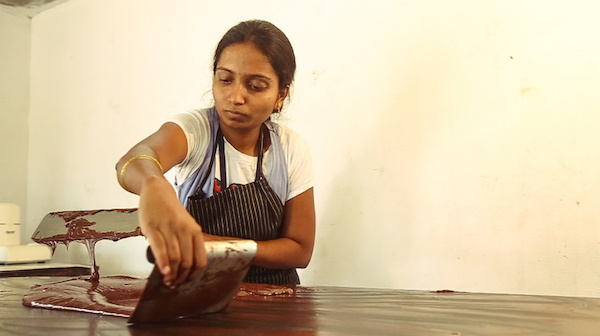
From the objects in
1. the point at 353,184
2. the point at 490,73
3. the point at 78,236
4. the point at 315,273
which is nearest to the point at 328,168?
the point at 353,184

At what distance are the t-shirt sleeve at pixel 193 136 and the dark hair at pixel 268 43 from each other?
0.49ft

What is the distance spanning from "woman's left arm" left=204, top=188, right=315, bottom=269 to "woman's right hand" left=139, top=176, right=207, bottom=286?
28.5 inches

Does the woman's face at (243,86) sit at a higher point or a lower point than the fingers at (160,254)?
higher

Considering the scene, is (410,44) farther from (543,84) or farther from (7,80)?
(7,80)

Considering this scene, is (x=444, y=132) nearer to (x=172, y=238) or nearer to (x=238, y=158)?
(x=238, y=158)

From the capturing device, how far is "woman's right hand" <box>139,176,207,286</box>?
67 centimetres

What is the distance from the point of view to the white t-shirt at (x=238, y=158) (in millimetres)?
1372

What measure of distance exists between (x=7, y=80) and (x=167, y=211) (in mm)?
2849

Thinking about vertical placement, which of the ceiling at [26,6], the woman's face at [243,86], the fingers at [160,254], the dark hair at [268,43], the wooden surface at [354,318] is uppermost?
the ceiling at [26,6]

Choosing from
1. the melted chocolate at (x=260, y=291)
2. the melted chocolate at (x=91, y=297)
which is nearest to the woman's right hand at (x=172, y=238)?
the melted chocolate at (x=91, y=297)

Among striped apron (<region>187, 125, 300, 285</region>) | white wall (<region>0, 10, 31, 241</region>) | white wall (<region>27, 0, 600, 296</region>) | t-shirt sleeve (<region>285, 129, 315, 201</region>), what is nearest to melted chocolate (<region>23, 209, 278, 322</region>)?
striped apron (<region>187, 125, 300, 285</region>)

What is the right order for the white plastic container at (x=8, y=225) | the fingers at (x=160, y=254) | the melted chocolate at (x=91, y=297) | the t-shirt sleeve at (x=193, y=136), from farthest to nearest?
the white plastic container at (x=8, y=225)
the t-shirt sleeve at (x=193, y=136)
the melted chocolate at (x=91, y=297)
the fingers at (x=160, y=254)

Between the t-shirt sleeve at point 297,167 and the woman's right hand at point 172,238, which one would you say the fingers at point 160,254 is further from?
the t-shirt sleeve at point 297,167

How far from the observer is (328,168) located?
1943mm
